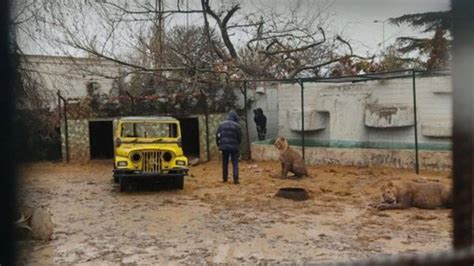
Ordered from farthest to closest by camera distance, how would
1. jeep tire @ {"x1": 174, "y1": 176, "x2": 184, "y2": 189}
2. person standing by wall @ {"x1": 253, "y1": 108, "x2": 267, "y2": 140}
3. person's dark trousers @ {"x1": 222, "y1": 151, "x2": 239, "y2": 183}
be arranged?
person standing by wall @ {"x1": 253, "y1": 108, "x2": 267, "y2": 140}
person's dark trousers @ {"x1": 222, "y1": 151, "x2": 239, "y2": 183}
jeep tire @ {"x1": 174, "y1": 176, "x2": 184, "y2": 189}

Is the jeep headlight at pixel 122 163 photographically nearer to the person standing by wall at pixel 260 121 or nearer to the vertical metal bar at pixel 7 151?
the person standing by wall at pixel 260 121

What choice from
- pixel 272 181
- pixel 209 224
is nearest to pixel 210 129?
pixel 272 181

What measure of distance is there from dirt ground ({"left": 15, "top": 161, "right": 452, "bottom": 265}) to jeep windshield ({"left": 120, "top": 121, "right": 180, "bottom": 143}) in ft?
2.67

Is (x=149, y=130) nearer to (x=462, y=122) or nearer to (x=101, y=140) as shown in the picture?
(x=101, y=140)

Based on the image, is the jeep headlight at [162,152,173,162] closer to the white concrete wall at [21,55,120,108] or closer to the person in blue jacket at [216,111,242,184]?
the person in blue jacket at [216,111,242,184]

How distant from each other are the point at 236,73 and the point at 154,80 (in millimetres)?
1803

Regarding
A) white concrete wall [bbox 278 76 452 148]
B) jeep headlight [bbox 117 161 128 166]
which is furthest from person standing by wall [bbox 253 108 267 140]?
jeep headlight [bbox 117 161 128 166]

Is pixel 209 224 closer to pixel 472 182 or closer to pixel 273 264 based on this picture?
pixel 273 264

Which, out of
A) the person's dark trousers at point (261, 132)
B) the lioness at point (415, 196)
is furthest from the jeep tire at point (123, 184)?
the person's dark trousers at point (261, 132)

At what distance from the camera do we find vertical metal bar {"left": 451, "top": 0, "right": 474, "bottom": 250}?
0.92m

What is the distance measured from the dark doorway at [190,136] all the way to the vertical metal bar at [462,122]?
32.8ft

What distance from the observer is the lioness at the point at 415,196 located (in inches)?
202

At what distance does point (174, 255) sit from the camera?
3.73 meters

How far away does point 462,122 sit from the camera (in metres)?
0.96
